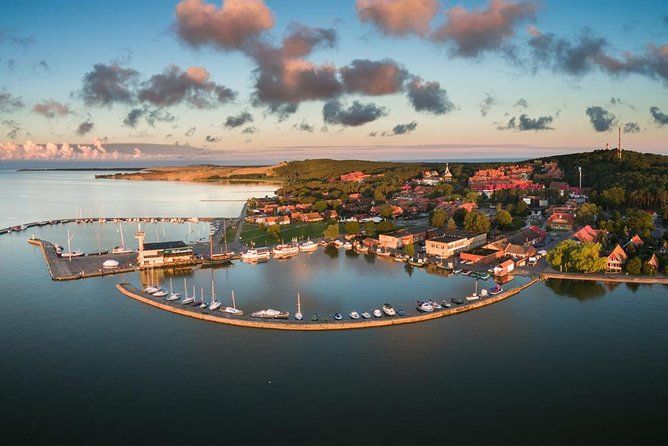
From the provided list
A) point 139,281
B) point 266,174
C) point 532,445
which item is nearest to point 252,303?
point 139,281

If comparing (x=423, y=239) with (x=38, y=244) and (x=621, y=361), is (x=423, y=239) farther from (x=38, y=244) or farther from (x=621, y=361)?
(x=38, y=244)

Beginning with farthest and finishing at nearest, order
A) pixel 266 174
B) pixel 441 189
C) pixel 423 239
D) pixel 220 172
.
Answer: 1. pixel 220 172
2. pixel 266 174
3. pixel 441 189
4. pixel 423 239

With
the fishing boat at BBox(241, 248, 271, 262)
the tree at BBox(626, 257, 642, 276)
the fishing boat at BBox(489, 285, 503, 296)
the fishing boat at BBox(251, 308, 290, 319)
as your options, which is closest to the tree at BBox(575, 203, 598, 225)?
the tree at BBox(626, 257, 642, 276)

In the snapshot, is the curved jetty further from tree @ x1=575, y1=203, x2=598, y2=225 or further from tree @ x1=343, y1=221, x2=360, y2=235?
tree @ x1=575, y1=203, x2=598, y2=225

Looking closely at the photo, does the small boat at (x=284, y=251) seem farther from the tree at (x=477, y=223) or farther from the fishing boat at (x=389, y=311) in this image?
the fishing boat at (x=389, y=311)

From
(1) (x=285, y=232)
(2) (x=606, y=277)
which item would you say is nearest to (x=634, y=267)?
(2) (x=606, y=277)

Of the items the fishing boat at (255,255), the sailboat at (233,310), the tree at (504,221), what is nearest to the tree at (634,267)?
the tree at (504,221)

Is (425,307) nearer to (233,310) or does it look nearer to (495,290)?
(495,290)

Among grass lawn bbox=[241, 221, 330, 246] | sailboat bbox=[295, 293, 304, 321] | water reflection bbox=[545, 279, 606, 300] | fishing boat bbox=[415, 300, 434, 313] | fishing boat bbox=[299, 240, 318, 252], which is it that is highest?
grass lawn bbox=[241, 221, 330, 246]
